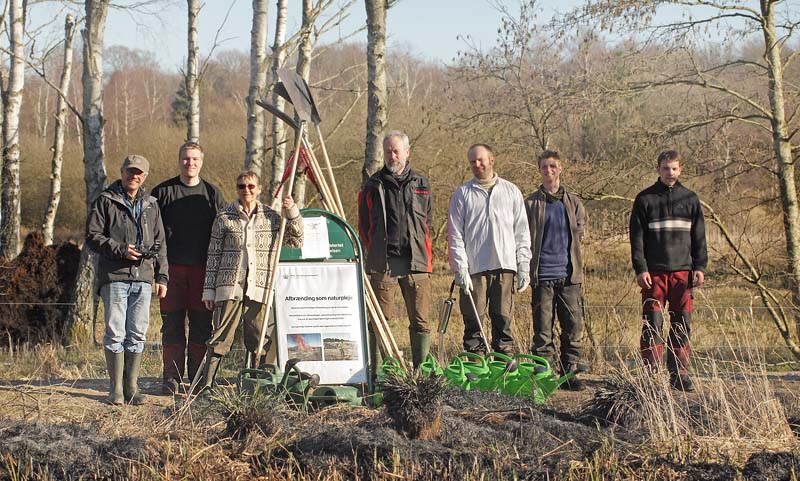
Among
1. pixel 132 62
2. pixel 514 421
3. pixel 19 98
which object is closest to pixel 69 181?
pixel 19 98

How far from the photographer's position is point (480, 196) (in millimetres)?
6812

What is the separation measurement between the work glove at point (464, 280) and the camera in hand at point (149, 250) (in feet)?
7.12

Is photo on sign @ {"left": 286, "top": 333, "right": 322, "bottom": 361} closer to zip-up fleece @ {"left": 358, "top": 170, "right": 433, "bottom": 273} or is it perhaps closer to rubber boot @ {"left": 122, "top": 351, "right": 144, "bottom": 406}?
zip-up fleece @ {"left": 358, "top": 170, "right": 433, "bottom": 273}

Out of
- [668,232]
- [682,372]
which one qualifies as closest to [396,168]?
[668,232]

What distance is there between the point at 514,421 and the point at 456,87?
1380cm

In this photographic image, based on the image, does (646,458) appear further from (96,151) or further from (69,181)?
(69,181)

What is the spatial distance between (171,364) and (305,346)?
45.6 inches

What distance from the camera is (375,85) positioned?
873 centimetres

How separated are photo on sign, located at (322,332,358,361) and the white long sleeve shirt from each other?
969mm

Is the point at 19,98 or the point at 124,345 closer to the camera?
the point at 124,345

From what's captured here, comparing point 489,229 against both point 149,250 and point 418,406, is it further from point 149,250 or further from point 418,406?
point 149,250

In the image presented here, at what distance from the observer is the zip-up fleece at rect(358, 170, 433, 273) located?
21.7 feet

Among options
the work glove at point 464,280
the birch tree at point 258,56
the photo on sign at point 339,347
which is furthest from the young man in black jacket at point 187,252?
the birch tree at point 258,56

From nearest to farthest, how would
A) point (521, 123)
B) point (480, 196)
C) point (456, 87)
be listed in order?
point (480, 196) → point (521, 123) → point (456, 87)
